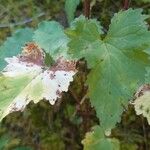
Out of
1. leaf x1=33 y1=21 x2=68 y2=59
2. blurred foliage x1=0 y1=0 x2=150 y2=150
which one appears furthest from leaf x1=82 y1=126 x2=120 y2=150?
leaf x1=33 y1=21 x2=68 y2=59

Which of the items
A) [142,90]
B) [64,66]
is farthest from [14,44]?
[142,90]

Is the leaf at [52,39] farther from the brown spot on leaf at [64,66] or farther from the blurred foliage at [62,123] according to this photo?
the blurred foliage at [62,123]

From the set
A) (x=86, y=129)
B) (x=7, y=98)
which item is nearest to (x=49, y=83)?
(x=7, y=98)

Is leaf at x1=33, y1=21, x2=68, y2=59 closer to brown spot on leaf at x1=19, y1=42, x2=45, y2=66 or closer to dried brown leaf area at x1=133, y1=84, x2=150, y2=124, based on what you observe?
brown spot on leaf at x1=19, y1=42, x2=45, y2=66

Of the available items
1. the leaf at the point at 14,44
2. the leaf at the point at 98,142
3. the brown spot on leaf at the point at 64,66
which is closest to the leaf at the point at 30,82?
the brown spot on leaf at the point at 64,66

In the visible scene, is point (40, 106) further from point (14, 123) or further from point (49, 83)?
point (49, 83)

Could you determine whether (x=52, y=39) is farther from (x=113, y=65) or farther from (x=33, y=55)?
(x=113, y=65)
